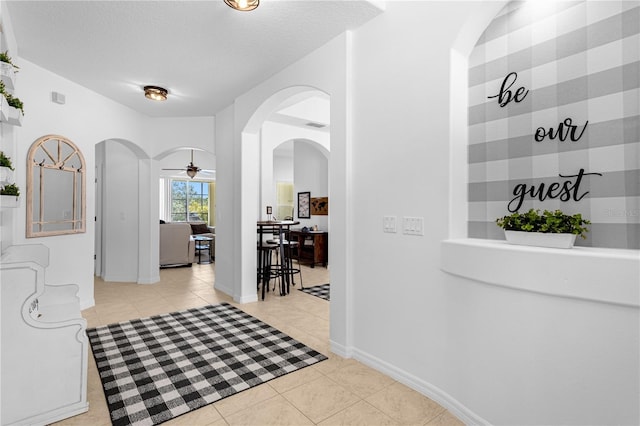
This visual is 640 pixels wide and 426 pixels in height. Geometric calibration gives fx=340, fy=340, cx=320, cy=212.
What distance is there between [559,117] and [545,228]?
2.00 ft

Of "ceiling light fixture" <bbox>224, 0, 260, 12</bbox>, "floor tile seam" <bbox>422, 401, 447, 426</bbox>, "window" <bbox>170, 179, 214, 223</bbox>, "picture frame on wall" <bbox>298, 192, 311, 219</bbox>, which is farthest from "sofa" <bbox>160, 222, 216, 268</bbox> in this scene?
→ "floor tile seam" <bbox>422, 401, 447, 426</bbox>

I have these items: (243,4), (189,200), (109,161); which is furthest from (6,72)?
(189,200)

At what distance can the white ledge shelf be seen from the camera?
1343 mm

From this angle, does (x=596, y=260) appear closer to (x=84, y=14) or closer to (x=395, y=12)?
(x=395, y=12)

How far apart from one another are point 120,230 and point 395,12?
5.21m

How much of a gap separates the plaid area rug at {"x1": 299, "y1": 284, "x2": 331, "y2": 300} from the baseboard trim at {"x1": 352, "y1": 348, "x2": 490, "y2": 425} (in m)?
2.01

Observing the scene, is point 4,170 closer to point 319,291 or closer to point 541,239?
point 541,239

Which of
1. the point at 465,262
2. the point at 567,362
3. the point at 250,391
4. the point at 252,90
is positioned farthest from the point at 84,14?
the point at 567,362

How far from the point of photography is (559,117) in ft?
5.82

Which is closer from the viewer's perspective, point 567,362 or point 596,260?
point 596,260

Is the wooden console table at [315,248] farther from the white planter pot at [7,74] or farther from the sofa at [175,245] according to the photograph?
the white planter pot at [7,74]

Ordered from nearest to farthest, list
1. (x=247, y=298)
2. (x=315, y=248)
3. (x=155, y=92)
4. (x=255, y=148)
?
(x=155, y=92)
(x=247, y=298)
(x=255, y=148)
(x=315, y=248)

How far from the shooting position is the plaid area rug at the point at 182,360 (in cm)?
216

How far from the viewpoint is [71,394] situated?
2021 mm
